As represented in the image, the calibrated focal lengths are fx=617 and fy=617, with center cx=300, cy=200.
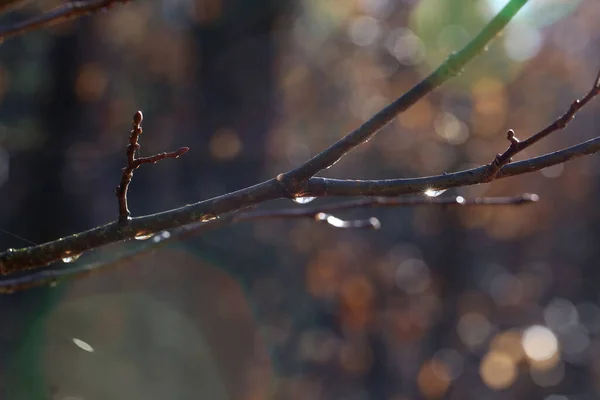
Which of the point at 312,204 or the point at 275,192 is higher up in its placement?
the point at 312,204

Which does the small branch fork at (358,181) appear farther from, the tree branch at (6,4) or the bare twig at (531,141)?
the tree branch at (6,4)

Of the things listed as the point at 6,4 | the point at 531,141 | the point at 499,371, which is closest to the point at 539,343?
the point at 499,371

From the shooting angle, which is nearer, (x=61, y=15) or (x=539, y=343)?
(x=61, y=15)

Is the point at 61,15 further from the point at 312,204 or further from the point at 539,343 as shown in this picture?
the point at 539,343

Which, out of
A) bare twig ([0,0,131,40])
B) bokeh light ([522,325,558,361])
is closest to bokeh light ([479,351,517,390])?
bokeh light ([522,325,558,361])

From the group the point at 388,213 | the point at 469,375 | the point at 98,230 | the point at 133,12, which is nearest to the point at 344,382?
the point at 469,375

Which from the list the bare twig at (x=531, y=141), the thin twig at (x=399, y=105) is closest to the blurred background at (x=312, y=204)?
the thin twig at (x=399, y=105)
